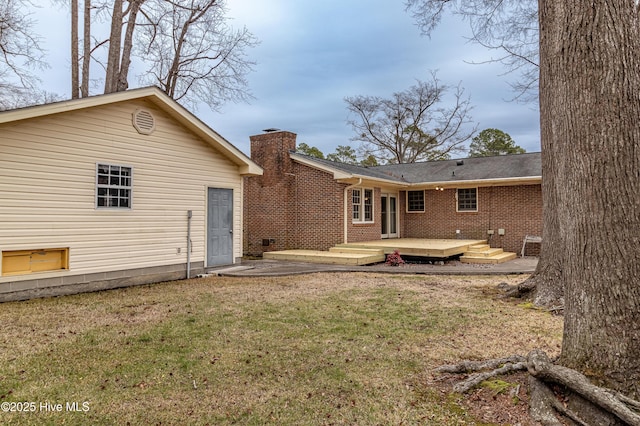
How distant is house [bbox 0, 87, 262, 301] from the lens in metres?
6.61

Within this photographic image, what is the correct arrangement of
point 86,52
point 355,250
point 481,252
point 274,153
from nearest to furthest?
1. point 355,250
2. point 481,252
3. point 86,52
4. point 274,153

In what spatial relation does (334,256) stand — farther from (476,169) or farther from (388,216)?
(476,169)

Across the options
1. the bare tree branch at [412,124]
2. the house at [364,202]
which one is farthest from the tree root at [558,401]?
the bare tree branch at [412,124]

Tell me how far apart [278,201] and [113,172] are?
6.79 m

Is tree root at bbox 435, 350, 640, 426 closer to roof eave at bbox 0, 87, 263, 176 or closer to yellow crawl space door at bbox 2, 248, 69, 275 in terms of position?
yellow crawl space door at bbox 2, 248, 69, 275

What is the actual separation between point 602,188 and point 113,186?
814cm

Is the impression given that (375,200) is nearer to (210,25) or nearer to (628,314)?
(210,25)

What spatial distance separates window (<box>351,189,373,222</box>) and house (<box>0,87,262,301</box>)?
4.55 m

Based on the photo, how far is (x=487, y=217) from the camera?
1464 cm

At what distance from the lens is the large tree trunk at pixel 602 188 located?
98.6 inches

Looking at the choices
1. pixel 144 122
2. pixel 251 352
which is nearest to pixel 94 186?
pixel 144 122

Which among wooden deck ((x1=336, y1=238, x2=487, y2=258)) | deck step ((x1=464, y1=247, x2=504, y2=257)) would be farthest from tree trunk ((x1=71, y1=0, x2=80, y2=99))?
deck step ((x1=464, y1=247, x2=504, y2=257))

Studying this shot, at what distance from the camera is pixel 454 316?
5652 mm

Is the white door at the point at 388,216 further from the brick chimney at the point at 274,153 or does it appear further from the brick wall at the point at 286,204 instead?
the brick chimney at the point at 274,153
